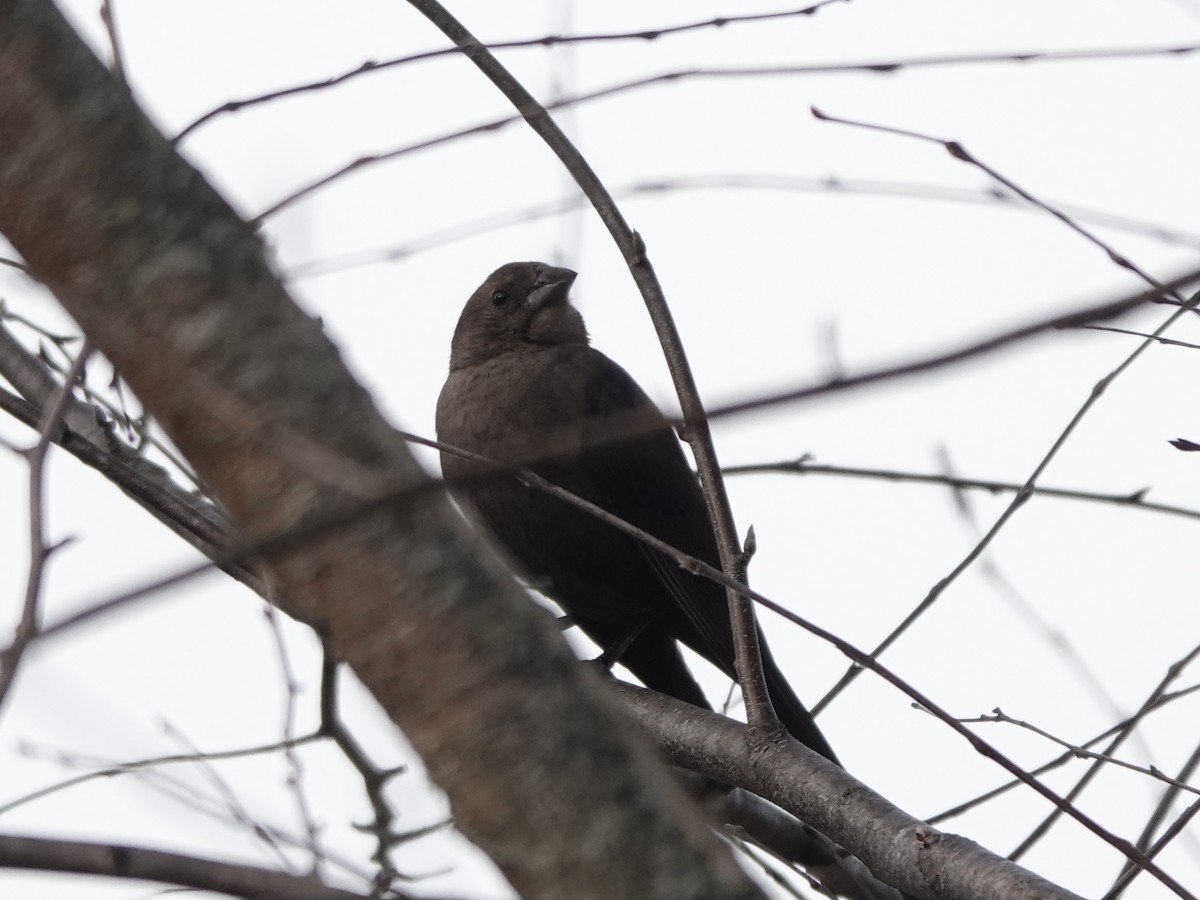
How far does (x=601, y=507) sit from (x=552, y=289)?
3.34 feet

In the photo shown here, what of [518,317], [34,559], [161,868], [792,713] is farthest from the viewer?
[518,317]

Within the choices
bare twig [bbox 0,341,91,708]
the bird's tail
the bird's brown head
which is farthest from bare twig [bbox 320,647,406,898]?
the bird's brown head

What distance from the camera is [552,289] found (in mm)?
5098

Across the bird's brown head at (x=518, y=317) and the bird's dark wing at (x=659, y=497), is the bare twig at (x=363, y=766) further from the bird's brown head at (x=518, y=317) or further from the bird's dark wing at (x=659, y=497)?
the bird's brown head at (x=518, y=317)

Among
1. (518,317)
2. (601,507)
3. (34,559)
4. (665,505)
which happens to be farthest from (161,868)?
(518,317)

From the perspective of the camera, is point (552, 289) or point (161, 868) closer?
point (161, 868)

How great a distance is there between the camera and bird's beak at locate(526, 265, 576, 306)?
16.7 ft

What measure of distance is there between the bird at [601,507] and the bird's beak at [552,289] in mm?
168

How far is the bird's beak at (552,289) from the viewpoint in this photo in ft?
16.7

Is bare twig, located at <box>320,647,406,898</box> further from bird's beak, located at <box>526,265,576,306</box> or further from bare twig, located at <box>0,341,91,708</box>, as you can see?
bird's beak, located at <box>526,265,576,306</box>

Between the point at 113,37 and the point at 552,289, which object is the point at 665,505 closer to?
the point at 552,289

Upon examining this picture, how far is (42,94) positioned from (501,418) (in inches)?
129

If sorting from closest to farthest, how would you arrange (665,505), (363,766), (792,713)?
(363,766)
(792,713)
(665,505)

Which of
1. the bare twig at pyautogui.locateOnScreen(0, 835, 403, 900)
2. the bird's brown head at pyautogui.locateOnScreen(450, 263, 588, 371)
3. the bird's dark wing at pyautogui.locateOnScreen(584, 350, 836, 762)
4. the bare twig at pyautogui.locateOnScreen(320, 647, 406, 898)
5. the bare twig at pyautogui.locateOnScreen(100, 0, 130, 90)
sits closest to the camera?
the bare twig at pyautogui.locateOnScreen(0, 835, 403, 900)
